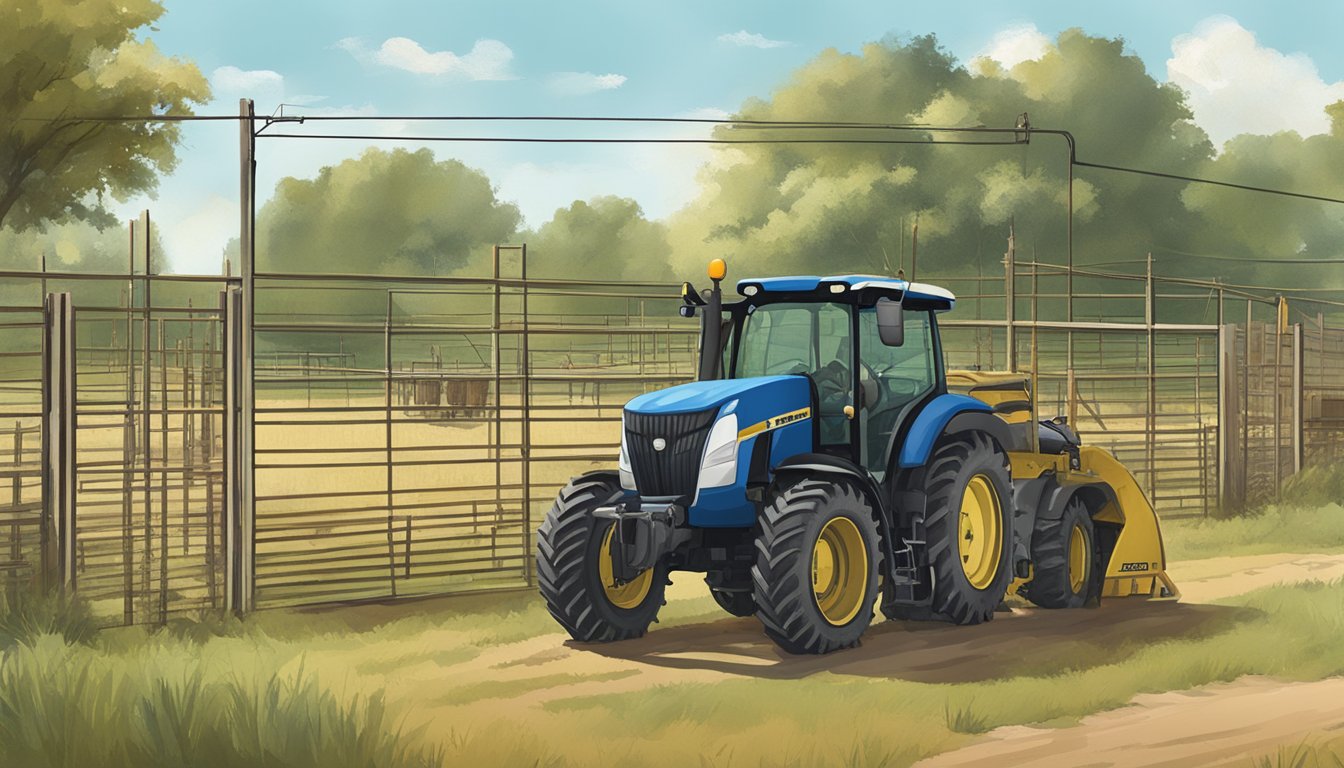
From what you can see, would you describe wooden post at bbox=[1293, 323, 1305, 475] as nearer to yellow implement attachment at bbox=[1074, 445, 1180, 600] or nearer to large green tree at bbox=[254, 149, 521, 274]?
yellow implement attachment at bbox=[1074, 445, 1180, 600]

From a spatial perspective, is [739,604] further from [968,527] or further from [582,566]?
[968,527]

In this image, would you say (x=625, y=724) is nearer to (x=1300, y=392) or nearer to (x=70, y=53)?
(x=1300, y=392)

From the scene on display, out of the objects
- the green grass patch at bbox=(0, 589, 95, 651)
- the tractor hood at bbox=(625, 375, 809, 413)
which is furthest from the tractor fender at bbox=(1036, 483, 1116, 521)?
the green grass patch at bbox=(0, 589, 95, 651)

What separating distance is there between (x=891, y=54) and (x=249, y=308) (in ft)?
199

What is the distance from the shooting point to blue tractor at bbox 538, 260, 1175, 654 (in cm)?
1062

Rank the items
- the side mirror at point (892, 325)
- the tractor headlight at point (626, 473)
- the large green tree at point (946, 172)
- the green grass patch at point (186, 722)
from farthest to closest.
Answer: the large green tree at point (946, 172), the tractor headlight at point (626, 473), the side mirror at point (892, 325), the green grass patch at point (186, 722)

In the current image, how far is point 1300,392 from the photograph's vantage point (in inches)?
874

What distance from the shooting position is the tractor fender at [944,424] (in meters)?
11.2

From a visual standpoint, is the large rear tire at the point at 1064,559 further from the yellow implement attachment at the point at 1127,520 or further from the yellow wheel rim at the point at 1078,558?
the yellow implement attachment at the point at 1127,520

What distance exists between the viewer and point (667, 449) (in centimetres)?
1096

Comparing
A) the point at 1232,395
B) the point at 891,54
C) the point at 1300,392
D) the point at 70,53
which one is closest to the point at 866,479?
the point at 1232,395

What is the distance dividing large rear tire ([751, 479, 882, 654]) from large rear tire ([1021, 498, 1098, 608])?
2546mm

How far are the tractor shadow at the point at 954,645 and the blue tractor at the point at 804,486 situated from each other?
18cm

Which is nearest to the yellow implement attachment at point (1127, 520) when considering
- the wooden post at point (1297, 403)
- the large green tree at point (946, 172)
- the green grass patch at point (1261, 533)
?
the green grass patch at point (1261, 533)
